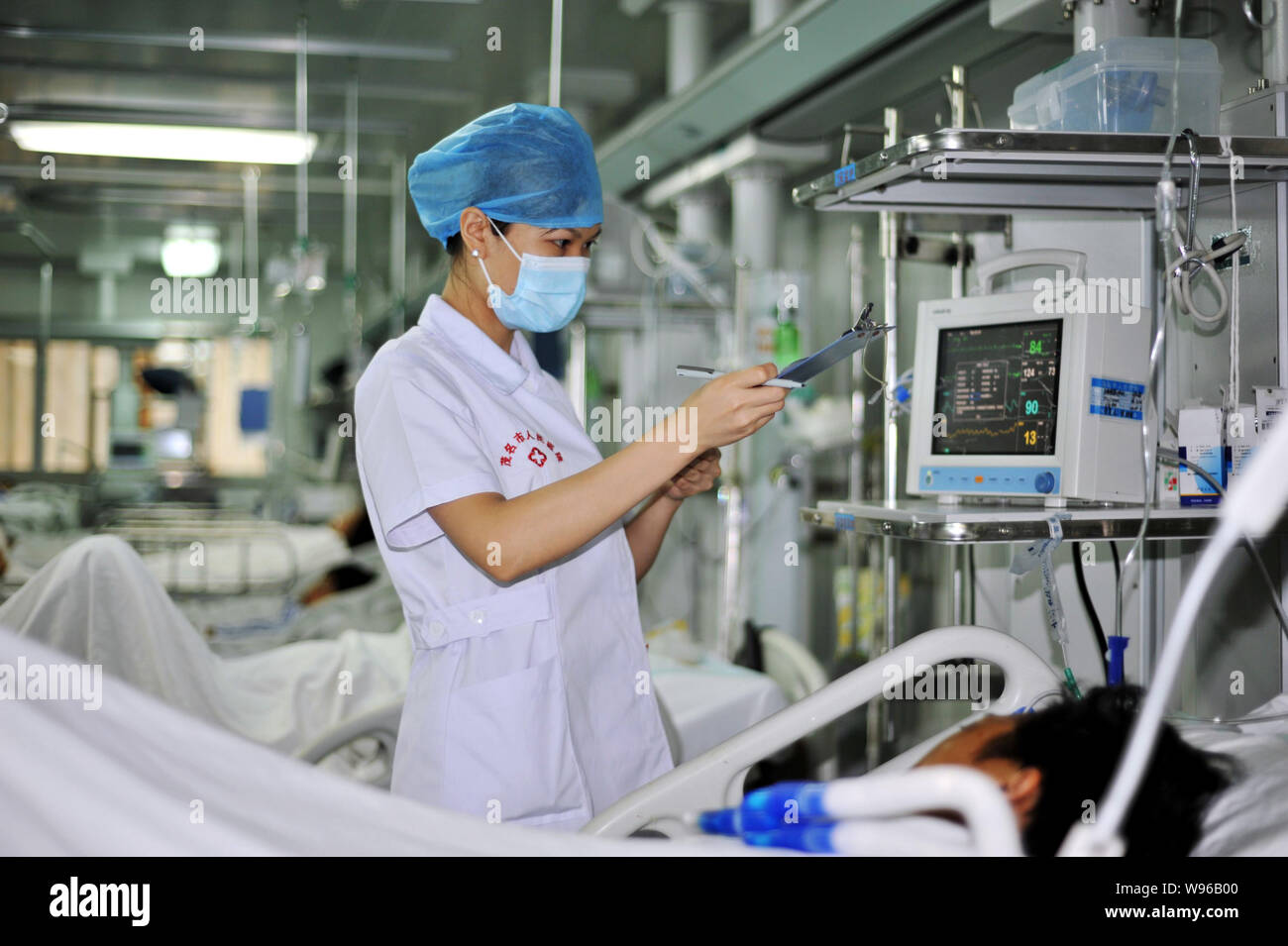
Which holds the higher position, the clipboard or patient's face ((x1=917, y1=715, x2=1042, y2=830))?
the clipboard

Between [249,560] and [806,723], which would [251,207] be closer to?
[249,560]

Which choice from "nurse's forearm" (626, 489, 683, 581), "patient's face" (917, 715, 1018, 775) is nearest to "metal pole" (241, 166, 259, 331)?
"nurse's forearm" (626, 489, 683, 581)

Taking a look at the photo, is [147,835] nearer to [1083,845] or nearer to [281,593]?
[1083,845]

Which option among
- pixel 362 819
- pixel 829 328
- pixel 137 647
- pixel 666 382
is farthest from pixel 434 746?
pixel 829 328

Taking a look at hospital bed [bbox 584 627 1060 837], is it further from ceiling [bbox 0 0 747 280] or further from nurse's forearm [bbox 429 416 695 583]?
ceiling [bbox 0 0 747 280]

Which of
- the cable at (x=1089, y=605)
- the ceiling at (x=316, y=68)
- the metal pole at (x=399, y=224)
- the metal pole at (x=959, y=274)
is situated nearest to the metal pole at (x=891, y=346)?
the metal pole at (x=959, y=274)

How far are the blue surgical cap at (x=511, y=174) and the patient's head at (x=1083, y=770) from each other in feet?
3.22

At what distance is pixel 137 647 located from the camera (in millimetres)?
2871

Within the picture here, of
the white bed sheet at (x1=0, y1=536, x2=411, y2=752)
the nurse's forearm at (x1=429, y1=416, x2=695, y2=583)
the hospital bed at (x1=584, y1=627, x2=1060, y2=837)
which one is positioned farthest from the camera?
the white bed sheet at (x1=0, y1=536, x2=411, y2=752)

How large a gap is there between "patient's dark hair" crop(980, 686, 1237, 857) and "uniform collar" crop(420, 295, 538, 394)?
0.88 m

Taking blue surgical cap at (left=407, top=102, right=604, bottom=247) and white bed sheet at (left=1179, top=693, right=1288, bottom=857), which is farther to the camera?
blue surgical cap at (left=407, top=102, right=604, bottom=247)

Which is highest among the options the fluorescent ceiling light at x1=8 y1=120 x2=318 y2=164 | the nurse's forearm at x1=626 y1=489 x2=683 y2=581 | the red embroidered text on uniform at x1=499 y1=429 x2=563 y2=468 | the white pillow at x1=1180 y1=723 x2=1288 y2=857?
the fluorescent ceiling light at x1=8 y1=120 x2=318 y2=164

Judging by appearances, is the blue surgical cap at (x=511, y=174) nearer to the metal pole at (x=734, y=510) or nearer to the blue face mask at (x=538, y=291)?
the blue face mask at (x=538, y=291)

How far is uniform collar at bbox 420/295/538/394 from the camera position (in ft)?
5.79
